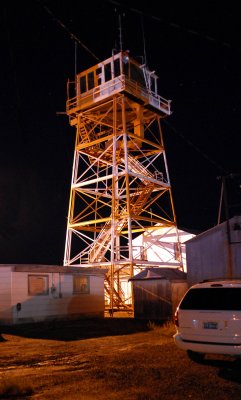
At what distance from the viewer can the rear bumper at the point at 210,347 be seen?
369 inches

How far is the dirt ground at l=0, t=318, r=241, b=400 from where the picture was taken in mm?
8062

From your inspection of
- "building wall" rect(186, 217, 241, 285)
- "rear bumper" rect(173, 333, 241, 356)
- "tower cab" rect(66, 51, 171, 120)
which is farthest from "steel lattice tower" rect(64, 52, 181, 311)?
"rear bumper" rect(173, 333, 241, 356)

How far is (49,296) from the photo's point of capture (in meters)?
22.3

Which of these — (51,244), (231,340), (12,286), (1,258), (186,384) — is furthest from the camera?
(51,244)

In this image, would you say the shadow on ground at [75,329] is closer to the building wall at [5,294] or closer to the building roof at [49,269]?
the building wall at [5,294]

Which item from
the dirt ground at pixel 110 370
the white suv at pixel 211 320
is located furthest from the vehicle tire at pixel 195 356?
the dirt ground at pixel 110 370

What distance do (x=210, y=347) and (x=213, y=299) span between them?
109cm

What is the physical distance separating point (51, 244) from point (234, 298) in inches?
1497

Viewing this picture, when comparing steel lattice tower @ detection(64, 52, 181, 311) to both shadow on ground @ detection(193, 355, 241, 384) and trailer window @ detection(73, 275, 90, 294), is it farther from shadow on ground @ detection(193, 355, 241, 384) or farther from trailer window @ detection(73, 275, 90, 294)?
shadow on ground @ detection(193, 355, 241, 384)

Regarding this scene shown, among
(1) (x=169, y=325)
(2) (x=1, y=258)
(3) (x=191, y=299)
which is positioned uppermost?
(2) (x=1, y=258)

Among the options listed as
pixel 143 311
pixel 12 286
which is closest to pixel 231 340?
pixel 12 286

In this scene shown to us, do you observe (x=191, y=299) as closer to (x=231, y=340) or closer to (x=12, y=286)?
(x=231, y=340)

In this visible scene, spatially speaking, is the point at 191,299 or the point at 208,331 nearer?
the point at 208,331

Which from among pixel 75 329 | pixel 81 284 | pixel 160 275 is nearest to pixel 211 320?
pixel 75 329
